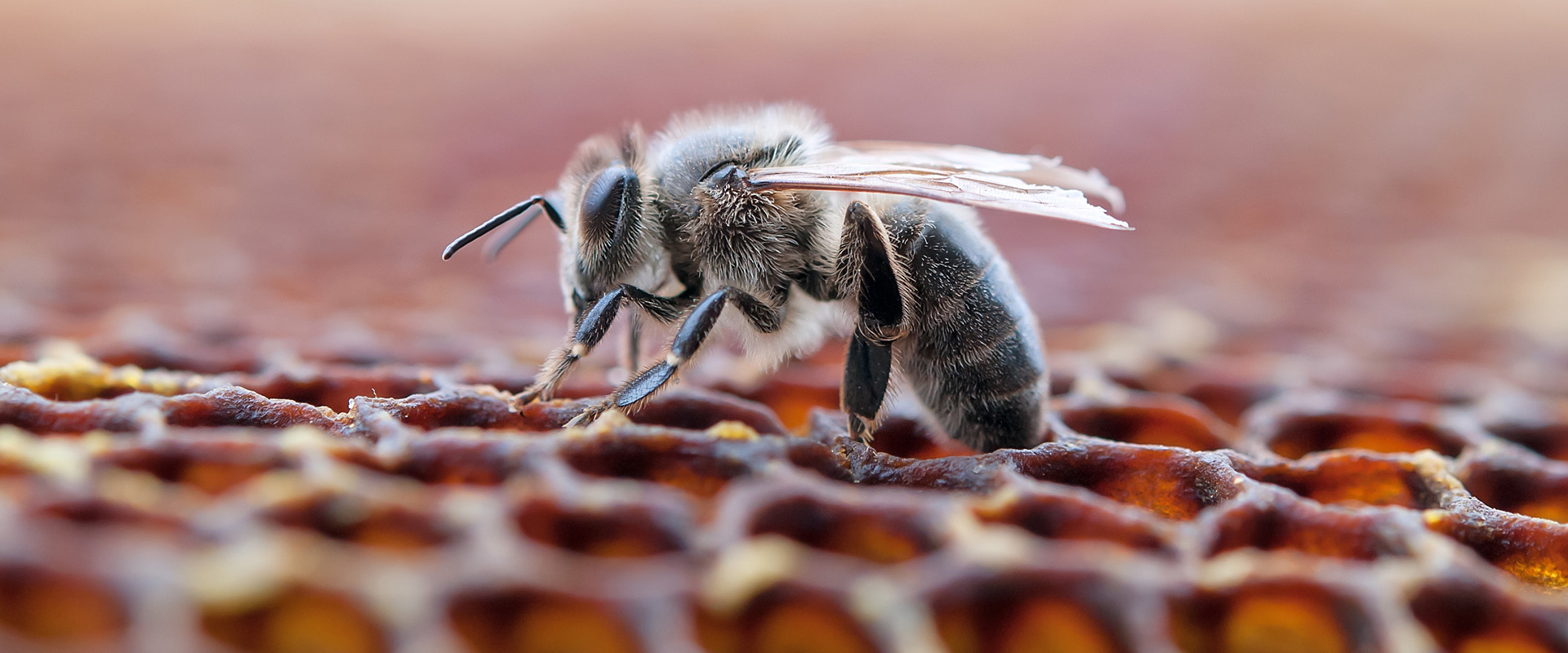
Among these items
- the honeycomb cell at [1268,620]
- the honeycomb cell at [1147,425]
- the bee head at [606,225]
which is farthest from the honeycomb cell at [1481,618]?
the bee head at [606,225]

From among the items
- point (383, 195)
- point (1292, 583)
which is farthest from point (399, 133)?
point (1292, 583)

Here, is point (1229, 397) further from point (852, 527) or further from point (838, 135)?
point (838, 135)

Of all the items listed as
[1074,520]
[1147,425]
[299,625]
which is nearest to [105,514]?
[299,625]

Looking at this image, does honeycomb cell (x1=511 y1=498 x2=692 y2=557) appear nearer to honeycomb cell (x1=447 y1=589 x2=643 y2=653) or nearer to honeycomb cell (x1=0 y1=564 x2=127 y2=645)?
honeycomb cell (x1=447 y1=589 x2=643 y2=653)

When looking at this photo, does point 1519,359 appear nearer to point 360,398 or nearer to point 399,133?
point 360,398

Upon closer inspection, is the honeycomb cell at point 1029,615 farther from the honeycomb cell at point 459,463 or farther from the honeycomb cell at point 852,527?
the honeycomb cell at point 459,463

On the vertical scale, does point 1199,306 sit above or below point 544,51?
below

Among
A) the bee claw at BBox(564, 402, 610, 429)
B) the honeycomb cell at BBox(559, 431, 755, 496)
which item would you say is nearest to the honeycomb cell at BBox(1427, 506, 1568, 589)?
the honeycomb cell at BBox(559, 431, 755, 496)
